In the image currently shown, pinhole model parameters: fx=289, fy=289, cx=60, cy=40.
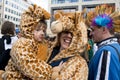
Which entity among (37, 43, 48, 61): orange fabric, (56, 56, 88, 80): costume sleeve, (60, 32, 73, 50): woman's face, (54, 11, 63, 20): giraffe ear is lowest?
(56, 56, 88, 80): costume sleeve

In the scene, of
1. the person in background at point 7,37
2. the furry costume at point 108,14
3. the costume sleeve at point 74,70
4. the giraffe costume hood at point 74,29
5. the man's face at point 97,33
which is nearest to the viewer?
the costume sleeve at point 74,70

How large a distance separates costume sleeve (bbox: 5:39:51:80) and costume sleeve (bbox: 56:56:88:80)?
0.13m

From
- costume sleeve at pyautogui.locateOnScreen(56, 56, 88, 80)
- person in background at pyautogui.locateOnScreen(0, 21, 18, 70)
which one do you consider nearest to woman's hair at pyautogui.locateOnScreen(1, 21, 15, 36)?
person in background at pyautogui.locateOnScreen(0, 21, 18, 70)

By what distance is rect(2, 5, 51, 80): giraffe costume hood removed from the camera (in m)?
2.50

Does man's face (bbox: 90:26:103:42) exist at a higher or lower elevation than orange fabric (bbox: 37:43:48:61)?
higher

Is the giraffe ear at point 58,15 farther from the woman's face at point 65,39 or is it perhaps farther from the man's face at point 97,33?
the man's face at point 97,33

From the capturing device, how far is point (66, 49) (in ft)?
8.70

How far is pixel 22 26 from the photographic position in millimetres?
2762

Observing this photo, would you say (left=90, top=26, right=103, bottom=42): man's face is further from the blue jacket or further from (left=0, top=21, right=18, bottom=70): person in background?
(left=0, top=21, right=18, bottom=70): person in background

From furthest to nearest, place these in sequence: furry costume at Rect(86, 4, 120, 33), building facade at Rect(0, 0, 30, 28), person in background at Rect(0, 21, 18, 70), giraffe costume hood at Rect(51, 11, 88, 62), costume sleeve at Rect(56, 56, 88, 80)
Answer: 1. building facade at Rect(0, 0, 30, 28)
2. person in background at Rect(0, 21, 18, 70)
3. furry costume at Rect(86, 4, 120, 33)
4. giraffe costume hood at Rect(51, 11, 88, 62)
5. costume sleeve at Rect(56, 56, 88, 80)

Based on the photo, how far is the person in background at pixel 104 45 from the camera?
2.54 metres

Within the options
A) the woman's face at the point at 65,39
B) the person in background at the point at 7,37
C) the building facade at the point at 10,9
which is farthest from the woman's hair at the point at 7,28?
the building facade at the point at 10,9

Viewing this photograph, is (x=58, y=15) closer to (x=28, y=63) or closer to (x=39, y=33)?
(x=39, y=33)

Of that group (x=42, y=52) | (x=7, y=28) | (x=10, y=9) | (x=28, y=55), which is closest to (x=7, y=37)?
(x=7, y=28)
